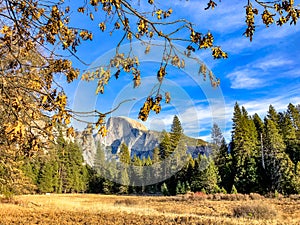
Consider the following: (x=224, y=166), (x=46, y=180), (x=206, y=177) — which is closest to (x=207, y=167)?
(x=206, y=177)

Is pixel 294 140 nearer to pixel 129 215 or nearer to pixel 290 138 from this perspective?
pixel 290 138

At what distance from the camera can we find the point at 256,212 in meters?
15.4

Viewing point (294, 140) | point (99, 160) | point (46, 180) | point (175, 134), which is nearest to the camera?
point (294, 140)

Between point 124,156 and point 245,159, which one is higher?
point 124,156

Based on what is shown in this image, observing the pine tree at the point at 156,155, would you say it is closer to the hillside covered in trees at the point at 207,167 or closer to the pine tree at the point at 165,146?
the hillside covered in trees at the point at 207,167

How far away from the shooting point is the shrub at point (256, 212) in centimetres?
1509

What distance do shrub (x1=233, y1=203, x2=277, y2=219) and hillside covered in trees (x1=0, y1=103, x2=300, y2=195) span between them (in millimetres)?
16934

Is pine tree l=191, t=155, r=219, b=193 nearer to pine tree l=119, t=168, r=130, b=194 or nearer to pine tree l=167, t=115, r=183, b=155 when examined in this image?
pine tree l=167, t=115, r=183, b=155

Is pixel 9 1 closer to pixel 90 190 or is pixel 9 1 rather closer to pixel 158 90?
pixel 158 90

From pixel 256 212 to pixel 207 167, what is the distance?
2356 cm

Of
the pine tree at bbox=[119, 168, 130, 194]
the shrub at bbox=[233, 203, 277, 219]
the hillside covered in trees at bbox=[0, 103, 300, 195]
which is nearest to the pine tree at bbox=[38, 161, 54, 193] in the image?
the hillside covered in trees at bbox=[0, 103, 300, 195]

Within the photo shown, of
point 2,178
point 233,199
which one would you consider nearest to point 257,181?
point 233,199

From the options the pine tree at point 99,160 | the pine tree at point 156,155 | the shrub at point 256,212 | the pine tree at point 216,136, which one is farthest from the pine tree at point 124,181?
the shrub at point 256,212

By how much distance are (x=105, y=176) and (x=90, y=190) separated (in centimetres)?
431
